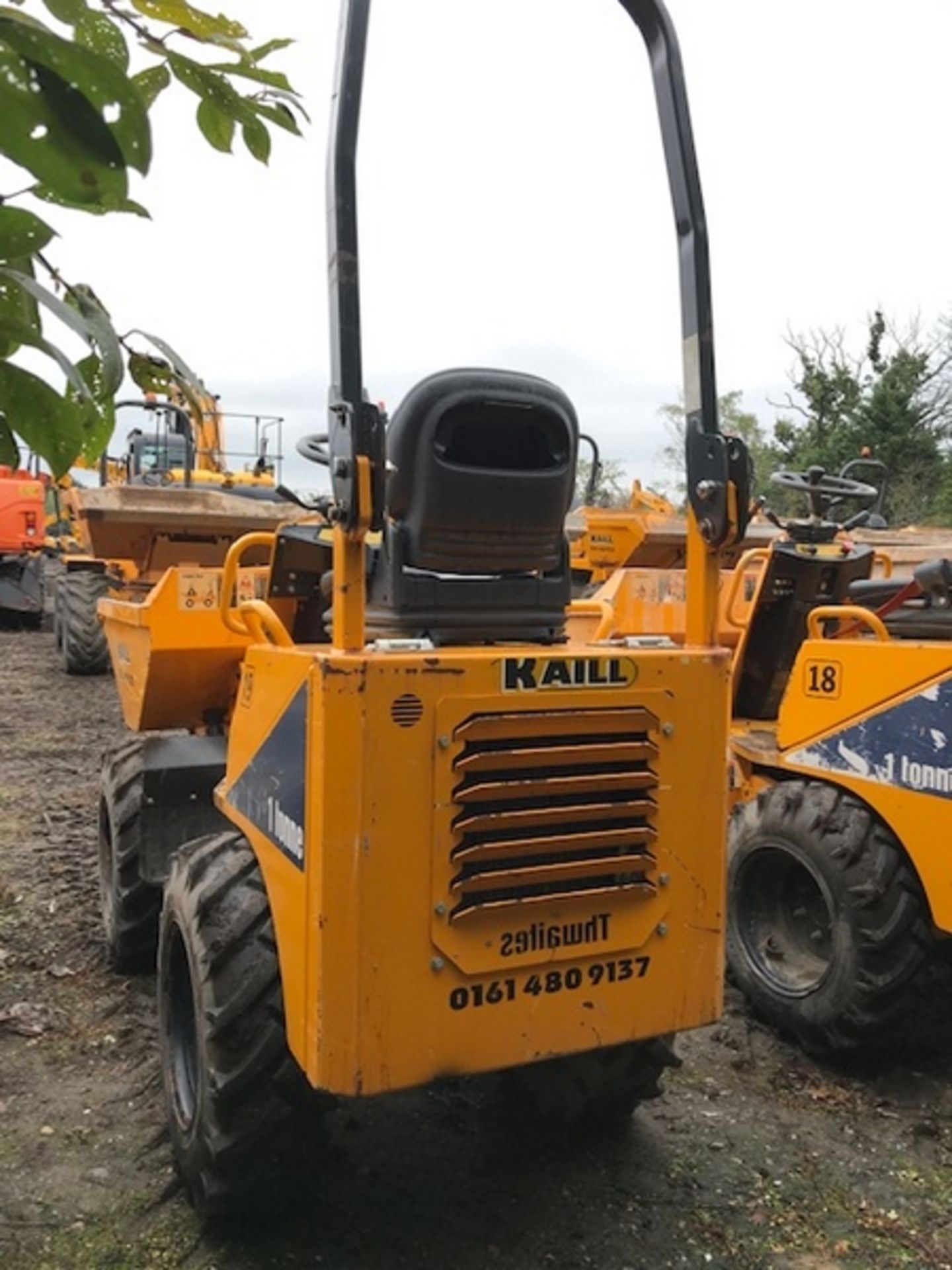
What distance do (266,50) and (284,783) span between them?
1629mm

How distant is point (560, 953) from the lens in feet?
7.79

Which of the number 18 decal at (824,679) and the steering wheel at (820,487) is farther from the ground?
the steering wheel at (820,487)

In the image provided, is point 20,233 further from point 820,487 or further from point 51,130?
point 820,487

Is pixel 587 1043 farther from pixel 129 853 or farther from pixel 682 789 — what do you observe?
pixel 129 853

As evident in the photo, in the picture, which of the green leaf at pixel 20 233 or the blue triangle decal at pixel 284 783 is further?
the blue triangle decal at pixel 284 783

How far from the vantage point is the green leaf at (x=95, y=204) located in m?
0.69

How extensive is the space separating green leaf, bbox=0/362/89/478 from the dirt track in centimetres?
214

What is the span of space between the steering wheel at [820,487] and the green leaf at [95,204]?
3970mm

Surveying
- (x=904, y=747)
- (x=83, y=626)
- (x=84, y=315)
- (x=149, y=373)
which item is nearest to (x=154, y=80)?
(x=84, y=315)

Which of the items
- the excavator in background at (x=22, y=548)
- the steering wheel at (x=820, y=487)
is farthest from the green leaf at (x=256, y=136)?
the excavator in background at (x=22, y=548)

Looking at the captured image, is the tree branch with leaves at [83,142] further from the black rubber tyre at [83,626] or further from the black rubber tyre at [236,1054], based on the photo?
the black rubber tyre at [83,626]

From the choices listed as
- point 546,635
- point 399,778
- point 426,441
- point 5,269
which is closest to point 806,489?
point 546,635

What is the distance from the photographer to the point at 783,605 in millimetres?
4672

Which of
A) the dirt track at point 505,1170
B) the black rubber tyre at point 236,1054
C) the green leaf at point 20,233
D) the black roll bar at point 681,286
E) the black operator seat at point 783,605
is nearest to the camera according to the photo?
the green leaf at point 20,233
